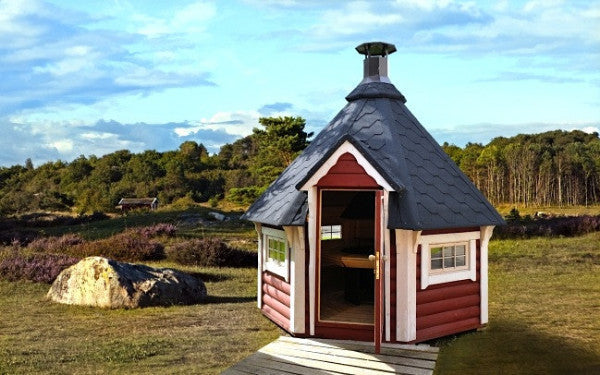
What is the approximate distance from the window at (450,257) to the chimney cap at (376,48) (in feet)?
13.5

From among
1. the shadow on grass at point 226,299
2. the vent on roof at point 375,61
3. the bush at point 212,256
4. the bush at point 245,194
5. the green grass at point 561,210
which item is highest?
the vent on roof at point 375,61

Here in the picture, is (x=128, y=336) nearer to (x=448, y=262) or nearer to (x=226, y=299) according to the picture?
(x=226, y=299)

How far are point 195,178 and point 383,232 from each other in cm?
5484

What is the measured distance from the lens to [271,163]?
3481 cm

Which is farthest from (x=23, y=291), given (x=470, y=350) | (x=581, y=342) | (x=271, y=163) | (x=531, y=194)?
(x=531, y=194)

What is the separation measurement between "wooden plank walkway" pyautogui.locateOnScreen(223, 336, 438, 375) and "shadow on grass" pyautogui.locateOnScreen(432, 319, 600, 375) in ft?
1.34

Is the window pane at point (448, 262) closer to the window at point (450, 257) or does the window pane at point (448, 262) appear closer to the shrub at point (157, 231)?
the window at point (450, 257)

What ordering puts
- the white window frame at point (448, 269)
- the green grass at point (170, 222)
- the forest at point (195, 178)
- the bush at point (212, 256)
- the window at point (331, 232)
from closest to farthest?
the white window frame at point (448, 269) < the window at point (331, 232) < the bush at point (212, 256) < the green grass at point (170, 222) < the forest at point (195, 178)

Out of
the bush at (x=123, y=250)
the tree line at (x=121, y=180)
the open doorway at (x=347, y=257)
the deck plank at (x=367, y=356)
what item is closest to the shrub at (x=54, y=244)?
the bush at (x=123, y=250)

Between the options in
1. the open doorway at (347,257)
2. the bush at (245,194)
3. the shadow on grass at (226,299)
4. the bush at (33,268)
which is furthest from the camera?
the bush at (245,194)

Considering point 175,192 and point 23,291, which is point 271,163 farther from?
point 175,192

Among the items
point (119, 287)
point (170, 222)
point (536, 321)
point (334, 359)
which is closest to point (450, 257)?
point (334, 359)

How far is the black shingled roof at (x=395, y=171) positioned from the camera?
346 inches

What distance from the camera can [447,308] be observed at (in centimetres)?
948
